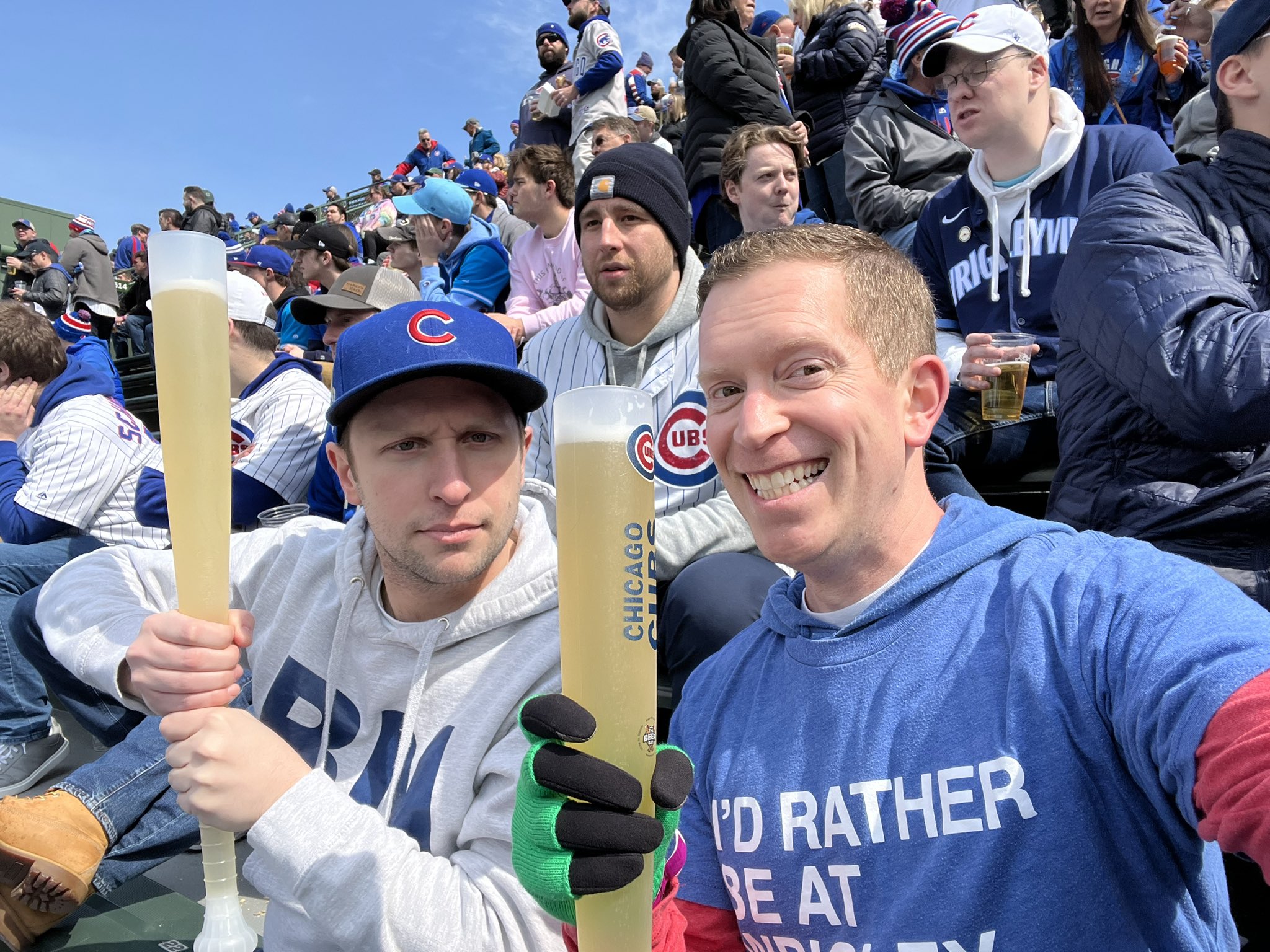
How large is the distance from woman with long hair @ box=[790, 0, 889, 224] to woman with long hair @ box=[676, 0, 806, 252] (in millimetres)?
329

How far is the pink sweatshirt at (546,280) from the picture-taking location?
5445 mm

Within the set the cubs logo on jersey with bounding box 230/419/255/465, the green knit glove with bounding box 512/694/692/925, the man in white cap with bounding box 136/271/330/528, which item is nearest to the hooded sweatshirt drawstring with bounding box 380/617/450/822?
the green knit glove with bounding box 512/694/692/925

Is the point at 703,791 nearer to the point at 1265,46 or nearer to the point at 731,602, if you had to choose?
the point at 731,602

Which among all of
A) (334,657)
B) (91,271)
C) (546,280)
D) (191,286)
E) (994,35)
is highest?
(91,271)

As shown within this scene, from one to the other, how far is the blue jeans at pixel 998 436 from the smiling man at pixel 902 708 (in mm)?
1486

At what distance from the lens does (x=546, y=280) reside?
5746 millimetres

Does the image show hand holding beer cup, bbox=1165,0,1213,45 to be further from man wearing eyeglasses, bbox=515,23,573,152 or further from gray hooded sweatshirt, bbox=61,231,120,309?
gray hooded sweatshirt, bbox=61,231,120,309

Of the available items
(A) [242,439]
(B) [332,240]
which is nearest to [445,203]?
(B) [332,240]

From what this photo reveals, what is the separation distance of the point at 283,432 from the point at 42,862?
80.3 inches

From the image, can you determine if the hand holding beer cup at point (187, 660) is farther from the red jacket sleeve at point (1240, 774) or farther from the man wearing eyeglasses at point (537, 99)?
the man wearing eyeglasses at point (537, 99)

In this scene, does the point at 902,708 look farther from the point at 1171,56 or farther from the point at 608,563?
the point at 1171,56

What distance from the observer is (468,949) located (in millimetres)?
1288

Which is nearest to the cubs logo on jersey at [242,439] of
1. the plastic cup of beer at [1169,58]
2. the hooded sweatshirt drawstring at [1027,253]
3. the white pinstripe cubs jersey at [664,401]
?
the white pinstripe cubs jersey at [664,401]

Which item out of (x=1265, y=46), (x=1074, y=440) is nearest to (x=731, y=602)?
(x=1074, y=440)
